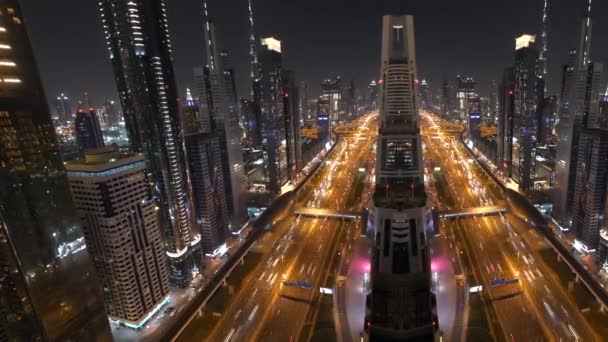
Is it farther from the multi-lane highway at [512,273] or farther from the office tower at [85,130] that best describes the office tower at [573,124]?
the office tower at [85,130]

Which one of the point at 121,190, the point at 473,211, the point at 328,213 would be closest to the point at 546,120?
the point at 473,211

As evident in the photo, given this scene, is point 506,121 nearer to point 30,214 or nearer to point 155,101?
point 155,101

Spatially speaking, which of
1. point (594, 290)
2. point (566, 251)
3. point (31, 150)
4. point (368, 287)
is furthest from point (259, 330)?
point (566, 251)

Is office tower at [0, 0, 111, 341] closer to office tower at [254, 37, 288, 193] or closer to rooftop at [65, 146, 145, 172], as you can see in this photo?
rooftop at [65, 146, 145, 172]

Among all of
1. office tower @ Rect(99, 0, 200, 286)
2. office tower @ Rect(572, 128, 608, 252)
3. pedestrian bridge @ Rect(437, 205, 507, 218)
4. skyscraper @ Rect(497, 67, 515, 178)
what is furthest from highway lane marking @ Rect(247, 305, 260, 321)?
skyscraper @ Rect(497, 67, 515, 178)

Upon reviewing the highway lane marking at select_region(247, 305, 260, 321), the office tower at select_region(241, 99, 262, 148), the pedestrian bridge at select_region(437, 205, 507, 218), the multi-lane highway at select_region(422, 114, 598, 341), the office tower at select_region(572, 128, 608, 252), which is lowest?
the multi-lane highway at select_region(422, 114, 598, 341)

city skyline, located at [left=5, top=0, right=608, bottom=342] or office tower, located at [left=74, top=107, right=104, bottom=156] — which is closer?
city skyline, located at [left=5, top=0, right=608, bottom=342]
